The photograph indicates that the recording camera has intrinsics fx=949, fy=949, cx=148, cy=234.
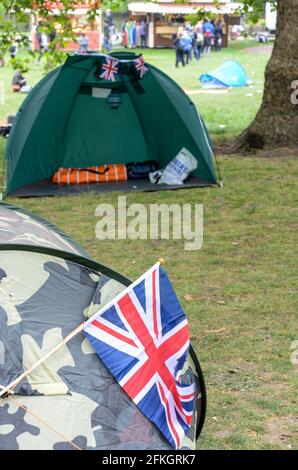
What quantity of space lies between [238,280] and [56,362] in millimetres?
3727

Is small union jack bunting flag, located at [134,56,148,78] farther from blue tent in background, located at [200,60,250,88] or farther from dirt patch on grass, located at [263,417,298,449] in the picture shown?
blue tent in background, located at [200,60,250,88]

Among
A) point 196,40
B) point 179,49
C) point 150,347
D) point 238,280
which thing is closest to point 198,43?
point 196,40

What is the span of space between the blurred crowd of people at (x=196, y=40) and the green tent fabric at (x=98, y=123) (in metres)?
21.7

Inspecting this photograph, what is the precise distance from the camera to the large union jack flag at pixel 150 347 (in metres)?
4.51

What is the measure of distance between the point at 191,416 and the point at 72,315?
82cm

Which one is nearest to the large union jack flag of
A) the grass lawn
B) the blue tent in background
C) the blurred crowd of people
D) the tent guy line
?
the tent guy line

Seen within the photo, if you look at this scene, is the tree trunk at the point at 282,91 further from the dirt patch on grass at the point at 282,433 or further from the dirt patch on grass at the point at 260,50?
the dirt patch on grass at the point at 260,50

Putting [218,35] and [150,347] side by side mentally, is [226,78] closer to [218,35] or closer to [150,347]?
[218,35]

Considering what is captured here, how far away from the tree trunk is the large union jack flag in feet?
28.8

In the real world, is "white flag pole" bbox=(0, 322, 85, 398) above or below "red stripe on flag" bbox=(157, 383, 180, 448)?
above

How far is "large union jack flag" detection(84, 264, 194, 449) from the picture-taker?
4.51m

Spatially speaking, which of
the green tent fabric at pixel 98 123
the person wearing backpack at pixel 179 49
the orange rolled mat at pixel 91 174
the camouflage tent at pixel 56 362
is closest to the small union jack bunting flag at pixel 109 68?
the green tent fabric at pixel 98 123

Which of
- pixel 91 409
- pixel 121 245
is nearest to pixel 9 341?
pixel 91 409
